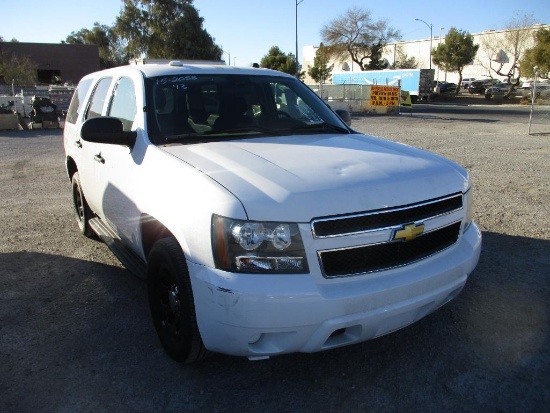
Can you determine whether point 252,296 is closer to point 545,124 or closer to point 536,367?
point 536,367

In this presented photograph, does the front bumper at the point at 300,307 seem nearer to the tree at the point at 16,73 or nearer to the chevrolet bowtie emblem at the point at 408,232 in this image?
the chevrolet bowtie emblem at the point at 408,232

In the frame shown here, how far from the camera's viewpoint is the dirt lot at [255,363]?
8.59ft

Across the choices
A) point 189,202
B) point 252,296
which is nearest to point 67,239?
point 189,202

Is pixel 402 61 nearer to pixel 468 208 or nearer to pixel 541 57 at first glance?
pixel 541 57

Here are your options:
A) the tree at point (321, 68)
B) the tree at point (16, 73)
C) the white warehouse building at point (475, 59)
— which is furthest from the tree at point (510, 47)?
the tree at point (16, 73)

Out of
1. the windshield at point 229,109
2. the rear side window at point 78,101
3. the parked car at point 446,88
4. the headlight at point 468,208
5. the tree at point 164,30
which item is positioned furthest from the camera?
the parked car at point 446,88

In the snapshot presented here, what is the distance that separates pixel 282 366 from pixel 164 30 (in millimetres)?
50122

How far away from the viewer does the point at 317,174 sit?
2.62 meters

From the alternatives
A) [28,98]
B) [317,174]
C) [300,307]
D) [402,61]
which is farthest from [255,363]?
[402,61]

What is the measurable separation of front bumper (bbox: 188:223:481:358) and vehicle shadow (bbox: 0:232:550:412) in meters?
0.40

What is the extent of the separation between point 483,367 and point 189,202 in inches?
81.2

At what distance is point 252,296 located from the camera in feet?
7.39

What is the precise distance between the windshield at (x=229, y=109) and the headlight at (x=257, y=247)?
1231 millimetres

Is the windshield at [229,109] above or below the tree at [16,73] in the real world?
below
